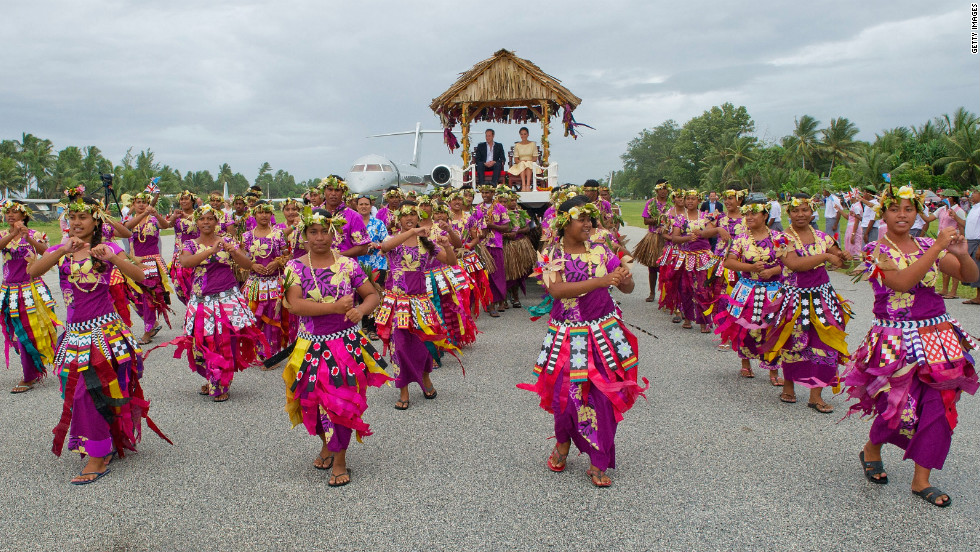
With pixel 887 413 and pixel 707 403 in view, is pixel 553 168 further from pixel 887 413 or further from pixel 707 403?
pixel 887 413

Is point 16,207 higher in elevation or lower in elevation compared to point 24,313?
higher

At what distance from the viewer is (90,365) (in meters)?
4.20

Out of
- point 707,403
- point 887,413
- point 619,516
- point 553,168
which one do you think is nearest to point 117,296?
point 619,516

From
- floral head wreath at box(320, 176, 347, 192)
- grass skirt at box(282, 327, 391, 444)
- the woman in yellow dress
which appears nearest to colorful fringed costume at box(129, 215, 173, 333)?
floral head wreath at box(320, 176, 347, 192)

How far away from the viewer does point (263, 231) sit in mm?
6570

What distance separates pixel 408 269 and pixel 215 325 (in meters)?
1.79

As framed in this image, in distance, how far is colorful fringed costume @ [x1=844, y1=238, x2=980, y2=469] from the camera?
11.6 ft

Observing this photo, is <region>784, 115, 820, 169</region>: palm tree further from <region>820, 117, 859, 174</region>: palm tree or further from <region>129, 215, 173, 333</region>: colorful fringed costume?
<region>129, 215, 173, 333</region>: colorful fringed costume

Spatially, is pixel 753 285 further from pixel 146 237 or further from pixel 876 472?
pixel 146 237

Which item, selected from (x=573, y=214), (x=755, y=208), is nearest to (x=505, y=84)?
(x=755, y=208)

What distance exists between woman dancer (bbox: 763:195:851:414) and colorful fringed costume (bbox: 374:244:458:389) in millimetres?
2923

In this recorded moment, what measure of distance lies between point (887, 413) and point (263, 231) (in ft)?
18.4

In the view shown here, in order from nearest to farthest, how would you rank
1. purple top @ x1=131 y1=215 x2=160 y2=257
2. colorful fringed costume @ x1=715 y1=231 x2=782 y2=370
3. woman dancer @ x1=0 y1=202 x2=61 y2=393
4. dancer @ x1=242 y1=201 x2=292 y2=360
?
colorful fringed costume @ x1=715 y1=231 x2=782 y2=370 → woman dancer @ x1=0 y1=202 x2=61 y2=393 → dancer @ x1=242 y1=201 x2=292 y2=360 → purple top @ x1=131 y1=215 x2=160 y2=257

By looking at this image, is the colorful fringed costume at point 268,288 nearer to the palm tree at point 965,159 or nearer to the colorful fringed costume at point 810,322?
the colorful fringed costume at point 810,322
